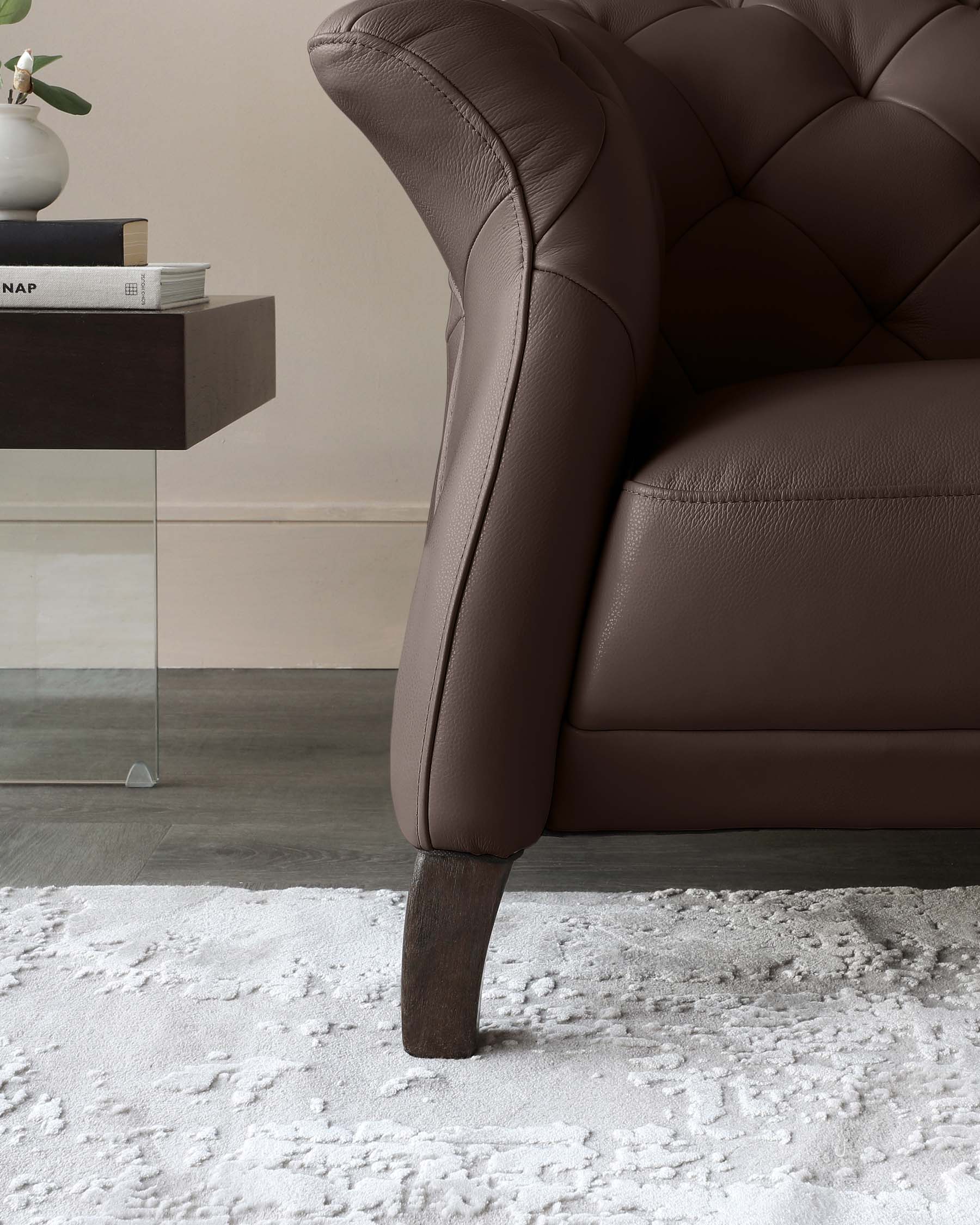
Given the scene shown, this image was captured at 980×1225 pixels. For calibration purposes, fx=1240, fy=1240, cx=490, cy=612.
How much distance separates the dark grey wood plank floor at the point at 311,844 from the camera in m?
1.20

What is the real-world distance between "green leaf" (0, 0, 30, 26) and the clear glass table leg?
47 centimetres

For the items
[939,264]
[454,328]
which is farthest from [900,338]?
[454,328]

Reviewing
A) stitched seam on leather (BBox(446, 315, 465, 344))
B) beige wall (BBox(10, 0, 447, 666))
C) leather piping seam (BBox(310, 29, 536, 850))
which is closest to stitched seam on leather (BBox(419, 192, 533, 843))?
leather piping seam (BBox(310, 29, 536, 850))

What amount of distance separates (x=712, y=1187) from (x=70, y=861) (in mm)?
754

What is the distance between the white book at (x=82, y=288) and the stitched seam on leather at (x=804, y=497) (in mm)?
500

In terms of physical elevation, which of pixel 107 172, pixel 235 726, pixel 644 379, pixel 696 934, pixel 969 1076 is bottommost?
pixel 235 726

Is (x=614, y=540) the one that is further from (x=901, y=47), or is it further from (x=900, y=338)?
(x=901, y=47)

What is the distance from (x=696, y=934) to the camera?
105 cm

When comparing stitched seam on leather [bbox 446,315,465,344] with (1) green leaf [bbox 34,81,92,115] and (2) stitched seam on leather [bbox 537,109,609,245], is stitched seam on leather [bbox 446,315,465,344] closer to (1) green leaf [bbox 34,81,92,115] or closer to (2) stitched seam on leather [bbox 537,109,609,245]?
(2) stitched seam on leather [bbox 537,109,609,245]

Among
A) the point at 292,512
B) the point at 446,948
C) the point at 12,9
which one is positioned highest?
the point at 12,9

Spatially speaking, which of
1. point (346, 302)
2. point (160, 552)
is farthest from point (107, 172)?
point (160, 552)

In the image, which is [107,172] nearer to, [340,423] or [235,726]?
[340,423]

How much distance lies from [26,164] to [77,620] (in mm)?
502

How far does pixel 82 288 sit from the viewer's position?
1021 mm
